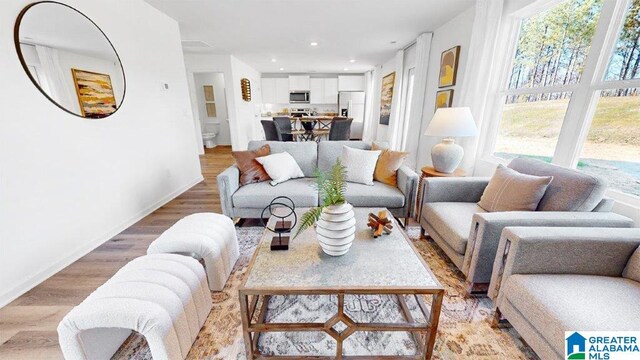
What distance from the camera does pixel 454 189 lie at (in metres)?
1.99

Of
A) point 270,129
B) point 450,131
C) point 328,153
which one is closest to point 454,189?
point 450,131

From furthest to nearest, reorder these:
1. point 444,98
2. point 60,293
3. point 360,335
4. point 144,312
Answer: point 444,98 < point 60,293 < point 360,335 < point 144,312

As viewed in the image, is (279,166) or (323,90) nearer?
(279,166)

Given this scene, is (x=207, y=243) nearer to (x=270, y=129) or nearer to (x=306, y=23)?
(x=306, y=23)

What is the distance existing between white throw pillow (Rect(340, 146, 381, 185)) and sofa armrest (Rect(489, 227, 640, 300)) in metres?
1.34

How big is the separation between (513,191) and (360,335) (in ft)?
4.55

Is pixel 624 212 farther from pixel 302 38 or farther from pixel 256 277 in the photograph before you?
pixel 302 38

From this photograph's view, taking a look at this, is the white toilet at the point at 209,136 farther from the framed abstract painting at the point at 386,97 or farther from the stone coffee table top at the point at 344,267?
the stone coffee table top at the point at 344,267

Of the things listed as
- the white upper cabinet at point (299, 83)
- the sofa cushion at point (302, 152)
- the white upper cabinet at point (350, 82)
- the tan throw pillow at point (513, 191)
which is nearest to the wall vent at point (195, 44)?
the sofa cushion at point (302, 152)

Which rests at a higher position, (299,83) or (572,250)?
(299,83)

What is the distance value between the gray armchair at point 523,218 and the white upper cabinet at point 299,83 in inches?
281

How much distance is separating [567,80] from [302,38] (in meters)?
3.53

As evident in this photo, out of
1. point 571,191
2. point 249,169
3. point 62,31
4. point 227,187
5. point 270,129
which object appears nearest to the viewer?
point 571,191

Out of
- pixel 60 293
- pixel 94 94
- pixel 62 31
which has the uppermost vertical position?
pixel 62 31
